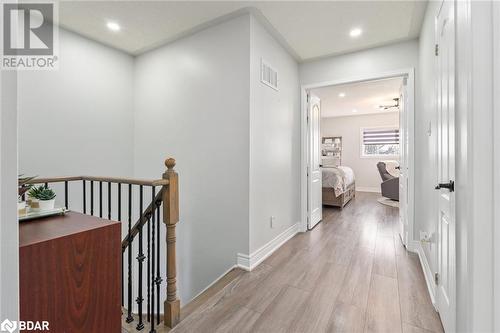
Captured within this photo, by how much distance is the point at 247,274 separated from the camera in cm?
227

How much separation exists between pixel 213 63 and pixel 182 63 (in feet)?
1.78

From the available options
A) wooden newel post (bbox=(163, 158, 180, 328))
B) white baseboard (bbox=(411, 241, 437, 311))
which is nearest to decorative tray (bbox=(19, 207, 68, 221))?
wooden newel post (bbox=(163, 158, 180, 328))

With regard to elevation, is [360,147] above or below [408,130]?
above

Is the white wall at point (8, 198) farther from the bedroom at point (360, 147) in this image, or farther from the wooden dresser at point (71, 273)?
the bedroom at point (360, 147)

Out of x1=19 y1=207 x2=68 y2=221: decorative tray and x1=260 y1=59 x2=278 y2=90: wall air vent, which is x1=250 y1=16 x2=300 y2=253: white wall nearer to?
x1=260 y1=59 x2=278 y2=90: wall air vent

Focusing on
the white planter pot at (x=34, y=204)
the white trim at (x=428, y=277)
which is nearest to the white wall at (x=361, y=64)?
the white trim at (x=428, y=277)

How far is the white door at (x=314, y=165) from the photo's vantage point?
3.65 m

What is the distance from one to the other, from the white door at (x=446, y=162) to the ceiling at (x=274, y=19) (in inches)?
38.5

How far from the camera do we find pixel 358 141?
26.1ft

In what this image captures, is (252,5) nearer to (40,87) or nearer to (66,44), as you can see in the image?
(66,44)

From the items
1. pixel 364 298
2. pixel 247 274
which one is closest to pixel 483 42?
pixel 364 298

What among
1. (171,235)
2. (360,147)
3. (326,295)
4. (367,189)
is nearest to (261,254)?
(326,295)

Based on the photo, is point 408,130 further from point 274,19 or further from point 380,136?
point 380,136

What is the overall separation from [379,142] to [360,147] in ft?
1.86
